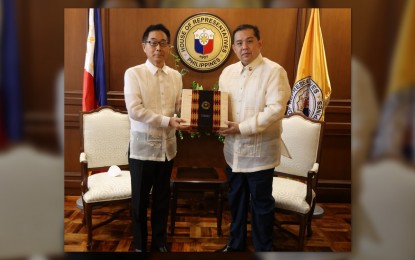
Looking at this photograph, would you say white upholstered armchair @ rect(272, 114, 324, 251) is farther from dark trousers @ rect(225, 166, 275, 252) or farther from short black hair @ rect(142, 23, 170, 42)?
short black hair @ rect(142, 23, 170, 42)

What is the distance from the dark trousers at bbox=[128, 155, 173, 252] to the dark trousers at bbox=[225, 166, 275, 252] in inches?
13.3

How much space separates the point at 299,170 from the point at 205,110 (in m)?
0.60

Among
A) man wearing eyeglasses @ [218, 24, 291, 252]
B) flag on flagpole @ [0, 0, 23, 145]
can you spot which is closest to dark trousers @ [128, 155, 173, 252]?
man wearing eyeglasses @ [218, 24, 291, 252]

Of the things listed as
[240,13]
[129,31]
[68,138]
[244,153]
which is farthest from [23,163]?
[240,13]

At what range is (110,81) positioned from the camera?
2037 mm

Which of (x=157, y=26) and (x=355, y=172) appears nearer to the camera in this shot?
(x=157, y=26)

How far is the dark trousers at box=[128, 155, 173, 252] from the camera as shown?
6.60 ft

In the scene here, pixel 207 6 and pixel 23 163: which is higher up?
pixel 207 6

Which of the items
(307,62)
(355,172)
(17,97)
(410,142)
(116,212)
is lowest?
(116,212)

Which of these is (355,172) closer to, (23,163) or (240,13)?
(240,13)

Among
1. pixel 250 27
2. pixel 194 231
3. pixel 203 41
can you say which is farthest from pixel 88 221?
pixel 250 27

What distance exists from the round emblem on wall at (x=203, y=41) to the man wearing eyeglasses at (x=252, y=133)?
67mm

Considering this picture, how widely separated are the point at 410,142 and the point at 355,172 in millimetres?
342

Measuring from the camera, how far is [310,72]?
204cm
